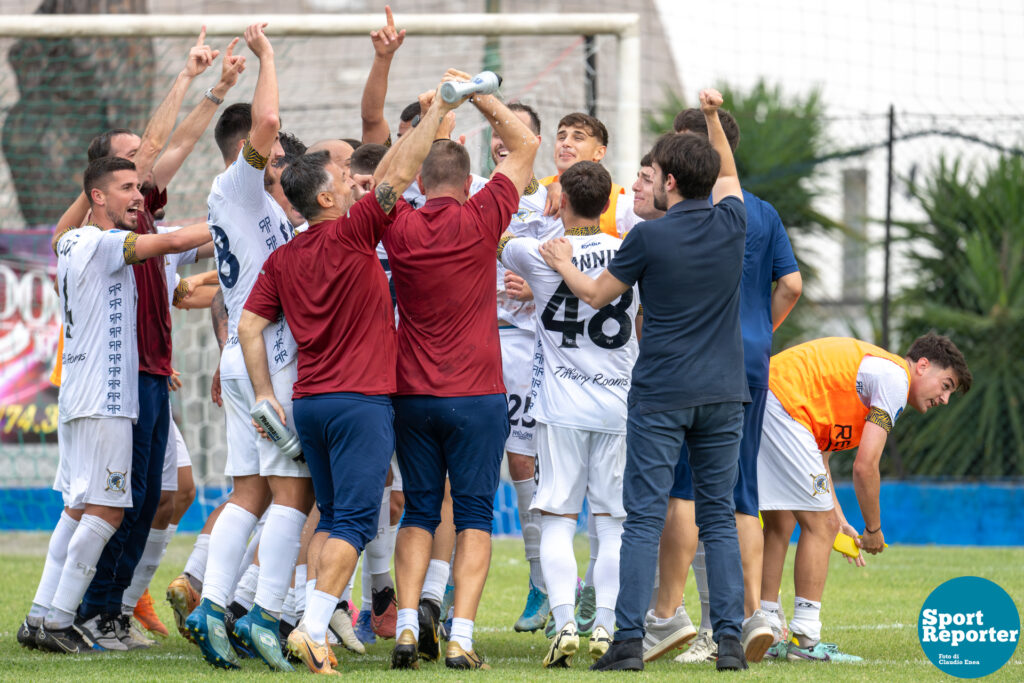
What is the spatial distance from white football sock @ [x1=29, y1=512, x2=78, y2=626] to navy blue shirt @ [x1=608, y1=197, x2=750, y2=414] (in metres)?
2.80

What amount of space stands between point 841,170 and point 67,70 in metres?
8.21

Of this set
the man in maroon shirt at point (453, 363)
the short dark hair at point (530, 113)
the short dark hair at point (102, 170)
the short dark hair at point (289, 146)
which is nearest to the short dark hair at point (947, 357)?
the man in maroon shirt at point (453, 363)

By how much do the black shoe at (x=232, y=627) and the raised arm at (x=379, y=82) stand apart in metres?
2.50

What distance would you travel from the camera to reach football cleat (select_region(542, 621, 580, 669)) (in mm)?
5062

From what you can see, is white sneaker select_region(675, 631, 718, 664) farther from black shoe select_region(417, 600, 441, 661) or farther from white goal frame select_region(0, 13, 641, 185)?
white goal frame select_region(0, 13, 641, 185)

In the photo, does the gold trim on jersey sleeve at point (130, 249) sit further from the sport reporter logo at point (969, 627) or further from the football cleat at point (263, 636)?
the sport reporter logo at point (969, 627)

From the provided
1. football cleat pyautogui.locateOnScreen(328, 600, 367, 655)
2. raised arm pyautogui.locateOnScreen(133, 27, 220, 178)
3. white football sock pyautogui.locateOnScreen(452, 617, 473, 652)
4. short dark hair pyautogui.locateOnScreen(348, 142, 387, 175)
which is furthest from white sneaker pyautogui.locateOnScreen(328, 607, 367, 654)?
raised arm pyautogui.locateOnScreen(133, 27, 220, 178)

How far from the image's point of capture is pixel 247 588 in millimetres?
5633

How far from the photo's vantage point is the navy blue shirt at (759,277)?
222 inches

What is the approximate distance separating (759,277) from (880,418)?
85 cm

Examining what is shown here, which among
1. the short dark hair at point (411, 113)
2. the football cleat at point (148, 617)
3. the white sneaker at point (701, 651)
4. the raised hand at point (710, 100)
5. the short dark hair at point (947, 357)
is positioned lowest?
the football cleat at point (148, 617)

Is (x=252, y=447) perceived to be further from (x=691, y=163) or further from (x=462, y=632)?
(x=691, y=163)

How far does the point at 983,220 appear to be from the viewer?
500 inches

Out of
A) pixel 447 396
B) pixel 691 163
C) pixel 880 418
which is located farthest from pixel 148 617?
pixel 880 418
